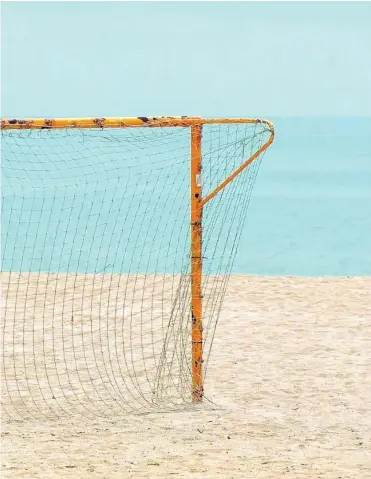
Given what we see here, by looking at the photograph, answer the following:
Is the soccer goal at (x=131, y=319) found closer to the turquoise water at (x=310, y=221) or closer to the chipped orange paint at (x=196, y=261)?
the chipped orange paint at (x=196, y=261)

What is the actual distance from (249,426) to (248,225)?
34.6 meters

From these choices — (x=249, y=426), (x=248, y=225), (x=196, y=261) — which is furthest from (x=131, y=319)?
(x=248, y=225)

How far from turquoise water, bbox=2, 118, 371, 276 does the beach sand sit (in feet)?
3.89

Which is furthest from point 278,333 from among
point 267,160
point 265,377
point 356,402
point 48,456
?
point 267,160

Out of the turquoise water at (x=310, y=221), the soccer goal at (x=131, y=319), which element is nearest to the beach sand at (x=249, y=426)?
the soccer goal at (x=131, y=319)

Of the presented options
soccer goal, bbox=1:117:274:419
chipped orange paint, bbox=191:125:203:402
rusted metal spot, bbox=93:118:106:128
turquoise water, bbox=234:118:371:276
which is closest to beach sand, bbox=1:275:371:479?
chipped orange paint, bbox=191:125:203:402

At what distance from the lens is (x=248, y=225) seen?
146ft

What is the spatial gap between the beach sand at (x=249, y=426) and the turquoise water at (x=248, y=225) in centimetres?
119

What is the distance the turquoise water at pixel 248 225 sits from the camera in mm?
16472

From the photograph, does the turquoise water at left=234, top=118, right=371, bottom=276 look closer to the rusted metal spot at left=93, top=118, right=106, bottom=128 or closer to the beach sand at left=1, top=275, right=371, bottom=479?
the beach sand at left=1, top=275, right=371, bottom=479

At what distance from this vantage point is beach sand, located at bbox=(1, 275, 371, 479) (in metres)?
8.75

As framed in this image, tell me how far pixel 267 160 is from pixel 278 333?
304 ft

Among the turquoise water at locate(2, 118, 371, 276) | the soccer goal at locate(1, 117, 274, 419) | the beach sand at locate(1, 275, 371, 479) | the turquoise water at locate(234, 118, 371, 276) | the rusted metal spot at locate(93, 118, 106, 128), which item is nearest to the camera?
the beach sand at locate(1, 275, 371, 479)

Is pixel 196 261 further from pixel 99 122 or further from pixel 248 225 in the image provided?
pixel 248 225
